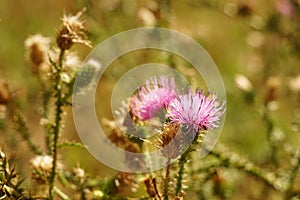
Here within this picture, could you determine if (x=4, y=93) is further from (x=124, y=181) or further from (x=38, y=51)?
(x=124, y=181)

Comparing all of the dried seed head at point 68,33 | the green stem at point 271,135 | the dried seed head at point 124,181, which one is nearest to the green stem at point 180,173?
the dried seed head at point 124,181

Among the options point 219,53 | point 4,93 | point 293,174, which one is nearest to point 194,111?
point 293,174

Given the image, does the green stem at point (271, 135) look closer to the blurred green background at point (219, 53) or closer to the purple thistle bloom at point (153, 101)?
the blurred green background at point (219, 53)

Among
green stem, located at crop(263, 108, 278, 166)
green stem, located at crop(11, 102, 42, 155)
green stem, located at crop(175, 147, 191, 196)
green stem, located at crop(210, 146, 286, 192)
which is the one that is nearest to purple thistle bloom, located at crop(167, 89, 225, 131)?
green stem, located at crop(175, 147, 191, 196)

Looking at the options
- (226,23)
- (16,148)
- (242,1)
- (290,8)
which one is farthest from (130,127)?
(226,23)

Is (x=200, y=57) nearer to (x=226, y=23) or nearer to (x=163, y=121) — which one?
(x=163, y=121)

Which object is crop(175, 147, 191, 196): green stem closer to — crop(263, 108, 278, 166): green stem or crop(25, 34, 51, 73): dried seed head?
crop(25, 34, 51, 73): dried seed head

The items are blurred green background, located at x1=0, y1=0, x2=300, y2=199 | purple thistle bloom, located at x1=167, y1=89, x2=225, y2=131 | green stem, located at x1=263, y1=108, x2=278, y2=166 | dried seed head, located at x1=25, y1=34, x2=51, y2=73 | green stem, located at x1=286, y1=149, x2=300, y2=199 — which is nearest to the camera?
purple thistle bloom, located at x1=167, y1=89, x2=225, y2=131
